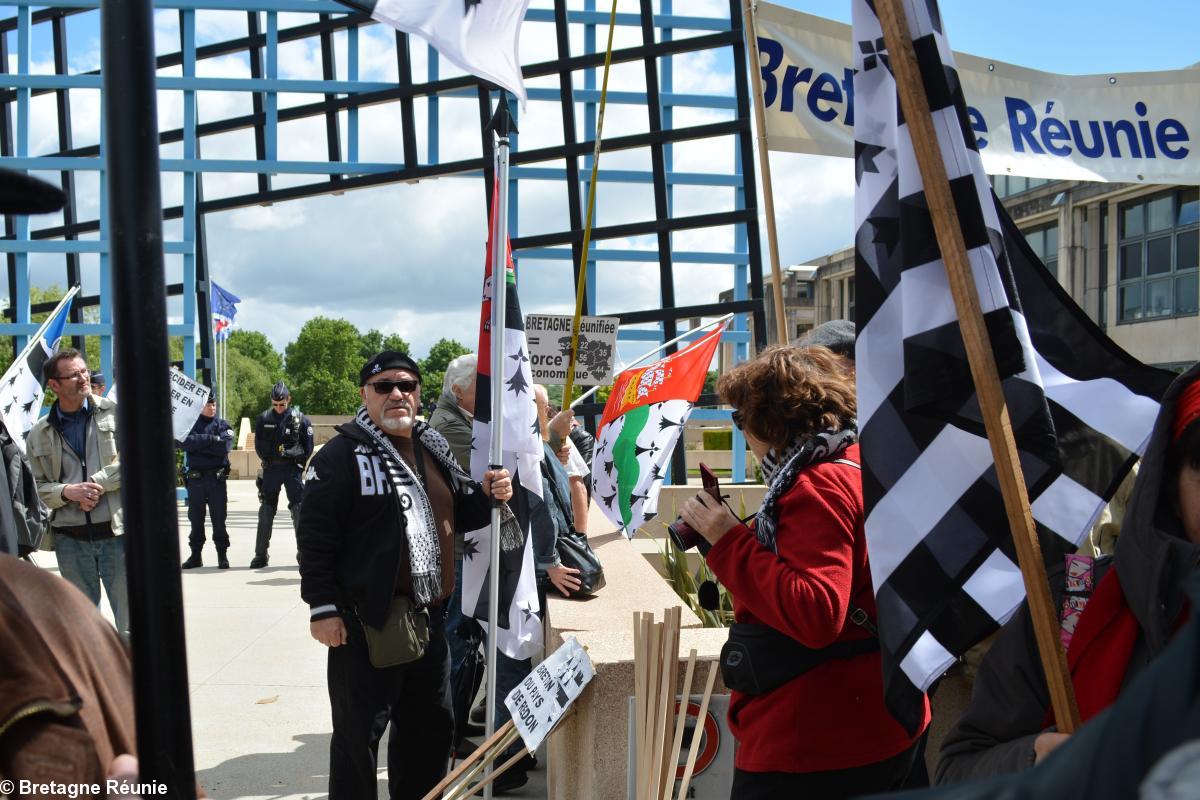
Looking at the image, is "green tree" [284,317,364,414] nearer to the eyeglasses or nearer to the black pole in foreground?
A: the eyeglasses

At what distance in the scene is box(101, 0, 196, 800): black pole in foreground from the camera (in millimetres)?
1026

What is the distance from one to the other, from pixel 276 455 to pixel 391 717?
24.5 ft

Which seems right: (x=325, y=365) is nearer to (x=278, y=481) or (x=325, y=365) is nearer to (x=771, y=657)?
(x=278, y=481)

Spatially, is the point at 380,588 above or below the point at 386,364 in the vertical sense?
below

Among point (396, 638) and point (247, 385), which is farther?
point (247, 385)

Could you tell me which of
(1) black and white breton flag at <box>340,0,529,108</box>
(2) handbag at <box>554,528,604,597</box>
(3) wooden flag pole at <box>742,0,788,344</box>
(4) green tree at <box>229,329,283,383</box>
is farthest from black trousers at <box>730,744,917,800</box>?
(4) green tree at <box>229,329,283,383</box>

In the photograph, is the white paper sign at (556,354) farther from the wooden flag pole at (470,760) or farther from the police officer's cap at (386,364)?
the wooden flag pole at (470,760)

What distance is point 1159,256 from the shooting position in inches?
1428

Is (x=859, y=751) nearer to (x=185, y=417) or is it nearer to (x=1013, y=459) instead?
(x=1013, y=459)

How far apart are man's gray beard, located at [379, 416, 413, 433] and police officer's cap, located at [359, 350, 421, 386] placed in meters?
0.18

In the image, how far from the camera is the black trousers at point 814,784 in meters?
2.25

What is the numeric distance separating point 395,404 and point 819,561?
2191mm

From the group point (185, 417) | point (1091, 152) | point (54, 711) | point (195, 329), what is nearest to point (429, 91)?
point (195, 329)

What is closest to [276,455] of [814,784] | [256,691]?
[256,691]
